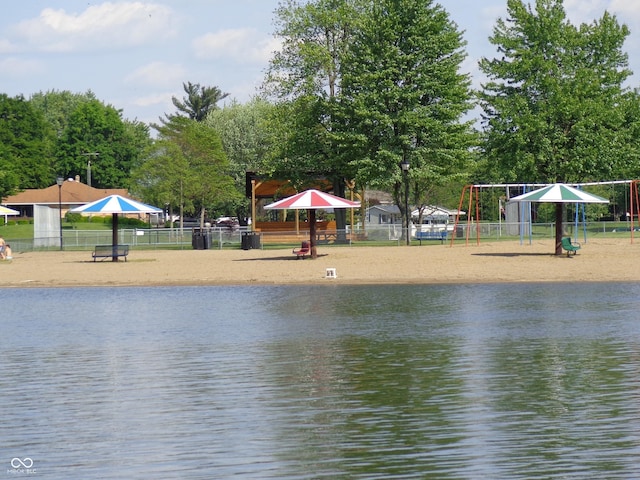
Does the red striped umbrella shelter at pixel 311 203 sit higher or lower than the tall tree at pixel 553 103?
lower

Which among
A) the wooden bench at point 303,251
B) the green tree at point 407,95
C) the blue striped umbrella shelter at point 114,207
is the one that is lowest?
the wooden bench at point 303,251

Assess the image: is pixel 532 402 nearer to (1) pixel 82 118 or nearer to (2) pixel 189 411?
(2) pixel 189 411

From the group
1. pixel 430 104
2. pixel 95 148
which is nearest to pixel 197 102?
pixel 95 148

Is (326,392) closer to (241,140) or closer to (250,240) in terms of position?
(250,240)

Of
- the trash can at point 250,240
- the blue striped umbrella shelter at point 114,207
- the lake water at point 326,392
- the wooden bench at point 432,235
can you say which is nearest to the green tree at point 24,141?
the trash can at point 250,240

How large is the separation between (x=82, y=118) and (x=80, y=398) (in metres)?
137

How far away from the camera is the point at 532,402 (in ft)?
50.2

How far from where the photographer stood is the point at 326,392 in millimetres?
16531

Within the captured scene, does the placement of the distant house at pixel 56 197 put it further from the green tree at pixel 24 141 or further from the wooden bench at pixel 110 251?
the wooden bench at pixel 110 251

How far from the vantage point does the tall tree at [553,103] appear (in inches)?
2734

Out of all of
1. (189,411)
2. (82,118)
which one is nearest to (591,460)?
(189,411)

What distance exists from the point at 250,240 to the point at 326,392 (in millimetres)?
43890

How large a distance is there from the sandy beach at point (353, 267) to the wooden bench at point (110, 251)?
0.42 m

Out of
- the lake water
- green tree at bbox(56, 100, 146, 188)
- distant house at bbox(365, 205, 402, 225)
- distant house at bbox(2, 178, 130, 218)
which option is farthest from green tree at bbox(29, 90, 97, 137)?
the lake water
